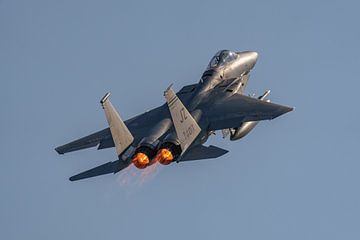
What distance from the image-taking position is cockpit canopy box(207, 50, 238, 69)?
57469mm

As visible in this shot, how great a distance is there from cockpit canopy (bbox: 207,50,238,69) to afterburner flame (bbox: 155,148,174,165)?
10230 millimetres

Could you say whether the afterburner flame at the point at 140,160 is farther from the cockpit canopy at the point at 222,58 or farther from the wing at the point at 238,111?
the cockpit canopy at the point at 222,58

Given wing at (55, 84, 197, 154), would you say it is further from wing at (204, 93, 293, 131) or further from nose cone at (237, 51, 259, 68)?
nose cone at (237, 51, 259, 68)

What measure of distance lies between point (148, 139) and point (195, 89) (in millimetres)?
7071

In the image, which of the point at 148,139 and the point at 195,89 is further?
the point at 195,89

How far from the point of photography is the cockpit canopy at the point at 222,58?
5747 centimetres

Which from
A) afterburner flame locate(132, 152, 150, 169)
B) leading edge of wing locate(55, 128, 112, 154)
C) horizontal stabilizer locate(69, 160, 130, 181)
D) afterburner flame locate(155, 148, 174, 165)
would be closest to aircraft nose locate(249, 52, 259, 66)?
leading edge of wing locate(55, 128, 112, 154)

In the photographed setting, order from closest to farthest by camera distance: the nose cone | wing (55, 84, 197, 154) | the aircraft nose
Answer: wing (55, 84, 197, 154) → the nose cone → the aircraft nose

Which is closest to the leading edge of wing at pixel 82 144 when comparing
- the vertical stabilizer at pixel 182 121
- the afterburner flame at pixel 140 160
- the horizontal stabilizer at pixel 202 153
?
the afterburner flame at pixel 140 160

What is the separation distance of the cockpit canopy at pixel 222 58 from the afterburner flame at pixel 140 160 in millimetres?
10856

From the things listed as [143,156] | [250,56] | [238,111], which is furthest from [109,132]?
[250,56]

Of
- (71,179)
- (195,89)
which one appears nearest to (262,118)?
(195,89)

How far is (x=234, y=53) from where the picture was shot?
192 feet

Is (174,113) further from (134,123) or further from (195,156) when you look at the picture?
(134,123)
